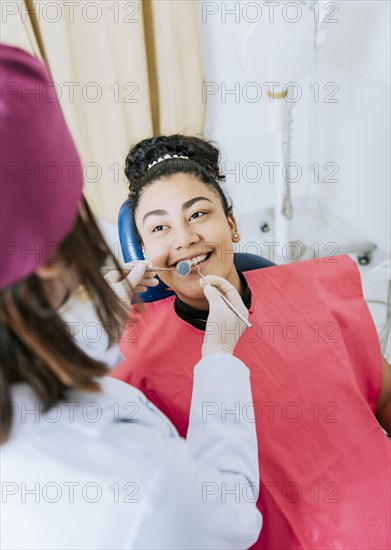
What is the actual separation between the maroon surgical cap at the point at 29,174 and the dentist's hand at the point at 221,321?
1.45 feet

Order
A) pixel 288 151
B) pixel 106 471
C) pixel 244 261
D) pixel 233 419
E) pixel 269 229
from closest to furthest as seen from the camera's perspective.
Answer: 1. pixel 106 471
2. pixel 233 419
3. pixel 244 261
4. pixel 288 151
5. pixel 269 229

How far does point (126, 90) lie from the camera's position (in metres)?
2.12

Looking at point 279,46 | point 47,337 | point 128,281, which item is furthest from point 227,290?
point 279,46

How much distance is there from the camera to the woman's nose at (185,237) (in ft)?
4.26

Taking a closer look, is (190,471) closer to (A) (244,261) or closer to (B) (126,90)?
(A) (244,261)

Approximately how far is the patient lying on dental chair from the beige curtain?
2.23 ft

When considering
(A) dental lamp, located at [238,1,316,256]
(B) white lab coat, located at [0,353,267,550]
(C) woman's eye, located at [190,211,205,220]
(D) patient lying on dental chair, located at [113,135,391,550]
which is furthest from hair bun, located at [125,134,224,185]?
(B) white lab coat, located at [0,353,267,550]

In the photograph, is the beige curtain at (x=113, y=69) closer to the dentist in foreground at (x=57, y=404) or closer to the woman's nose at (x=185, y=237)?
the woman's nose at (x=185, y=237)

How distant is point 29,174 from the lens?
0.66 meters

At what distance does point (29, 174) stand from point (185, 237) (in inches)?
26.0

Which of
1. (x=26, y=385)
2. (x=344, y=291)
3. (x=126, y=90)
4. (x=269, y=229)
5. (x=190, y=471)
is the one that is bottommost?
(x=269, y=229)

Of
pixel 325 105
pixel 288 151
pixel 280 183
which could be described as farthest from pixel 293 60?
pixel 325 105

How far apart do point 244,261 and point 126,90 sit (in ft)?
3.01

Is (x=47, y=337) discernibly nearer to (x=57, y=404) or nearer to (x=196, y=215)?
(x=57, y=404)
